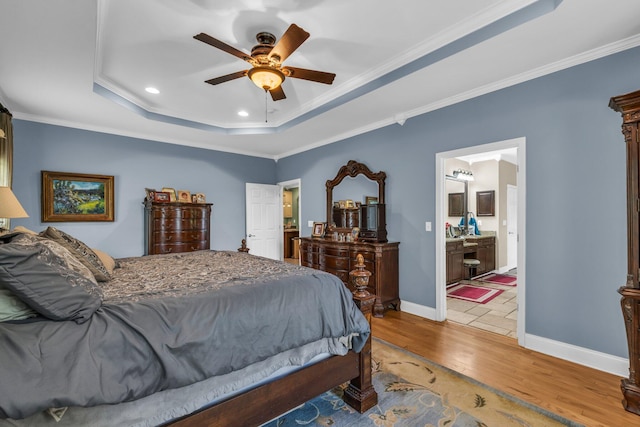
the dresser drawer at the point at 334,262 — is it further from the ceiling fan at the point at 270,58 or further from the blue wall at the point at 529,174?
the ceiling fan at the point at 270,58

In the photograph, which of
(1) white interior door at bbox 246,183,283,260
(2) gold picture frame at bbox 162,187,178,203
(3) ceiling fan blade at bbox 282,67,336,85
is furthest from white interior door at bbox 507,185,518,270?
(2) gold picture frame at bbox 162,187,178,203

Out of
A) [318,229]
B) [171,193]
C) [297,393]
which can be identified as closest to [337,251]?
[318,229]

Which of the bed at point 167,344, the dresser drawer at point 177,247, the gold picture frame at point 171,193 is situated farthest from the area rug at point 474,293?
the gold picture frame at point 171,193

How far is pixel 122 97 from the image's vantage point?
3.77 metres

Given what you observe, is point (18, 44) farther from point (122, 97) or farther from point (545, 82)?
point (545, 82)

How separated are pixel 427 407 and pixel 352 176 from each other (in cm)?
336

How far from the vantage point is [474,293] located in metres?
4.90

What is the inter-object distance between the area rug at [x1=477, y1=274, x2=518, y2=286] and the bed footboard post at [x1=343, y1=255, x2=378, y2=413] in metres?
4.59

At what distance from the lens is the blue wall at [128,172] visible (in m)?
4.07

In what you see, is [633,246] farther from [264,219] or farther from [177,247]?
[264,219]

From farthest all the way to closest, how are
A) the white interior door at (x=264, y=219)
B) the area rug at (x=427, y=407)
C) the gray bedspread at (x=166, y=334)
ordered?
the white interior door at (x=264, y=219) → the area rug at (x=427, y=407) → the gray bedspread at (x=166, y=334)

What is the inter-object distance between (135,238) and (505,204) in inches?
289

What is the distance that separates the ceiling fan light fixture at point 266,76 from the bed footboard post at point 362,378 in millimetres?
1698

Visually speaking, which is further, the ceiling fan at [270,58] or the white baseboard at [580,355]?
the white baseboard at [580,355]
